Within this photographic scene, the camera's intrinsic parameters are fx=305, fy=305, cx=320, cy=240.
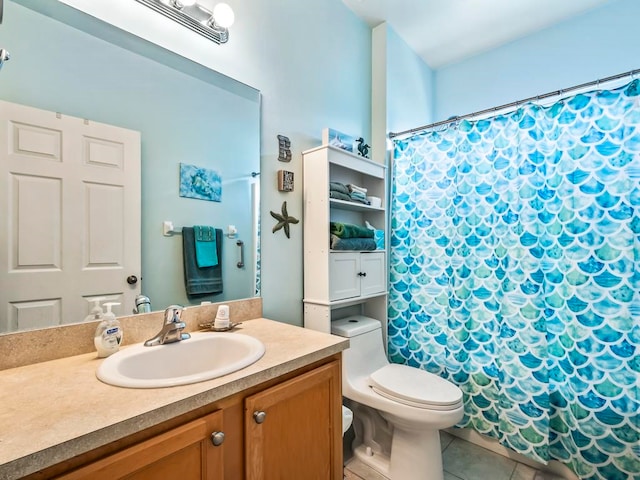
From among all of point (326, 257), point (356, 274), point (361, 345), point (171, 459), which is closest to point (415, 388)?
point (361, 345)

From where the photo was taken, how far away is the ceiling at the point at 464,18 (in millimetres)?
1975

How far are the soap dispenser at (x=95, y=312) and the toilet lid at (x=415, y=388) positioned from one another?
1.25m

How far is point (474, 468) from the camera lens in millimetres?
1673

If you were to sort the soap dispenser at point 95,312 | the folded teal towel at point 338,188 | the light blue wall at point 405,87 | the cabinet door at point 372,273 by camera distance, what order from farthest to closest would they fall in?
the light blue wall at point 405,87, the cabinet door at point 372,273, the folded teal towel at point 338,188, the soap dispenser at point 95,312

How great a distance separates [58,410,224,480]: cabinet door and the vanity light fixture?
137 cm

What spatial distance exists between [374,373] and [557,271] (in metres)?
1.09

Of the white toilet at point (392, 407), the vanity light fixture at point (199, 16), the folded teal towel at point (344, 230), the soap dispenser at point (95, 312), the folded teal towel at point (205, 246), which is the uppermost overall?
the vanity light fixture at point (199, 16)

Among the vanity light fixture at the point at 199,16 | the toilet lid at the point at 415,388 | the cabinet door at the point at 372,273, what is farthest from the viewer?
the cabinet door at the point at 372,273

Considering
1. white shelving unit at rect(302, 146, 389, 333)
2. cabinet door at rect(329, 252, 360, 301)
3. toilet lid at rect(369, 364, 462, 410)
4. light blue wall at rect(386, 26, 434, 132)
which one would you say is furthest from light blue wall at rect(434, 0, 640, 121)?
toilet lid at rect(369, 364, 462, 410)

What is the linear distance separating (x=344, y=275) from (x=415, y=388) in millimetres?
662

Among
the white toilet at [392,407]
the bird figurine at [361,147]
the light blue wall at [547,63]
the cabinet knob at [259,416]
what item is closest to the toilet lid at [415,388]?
the white toilet at [392,407]

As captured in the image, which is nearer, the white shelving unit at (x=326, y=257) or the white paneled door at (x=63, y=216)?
the white paneled door at (x=63, y=216)

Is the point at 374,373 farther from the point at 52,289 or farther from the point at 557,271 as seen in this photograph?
the point at 52,289

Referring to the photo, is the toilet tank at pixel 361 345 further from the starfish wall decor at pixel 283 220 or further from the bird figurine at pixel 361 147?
the bird figurine at pixel 361 147
